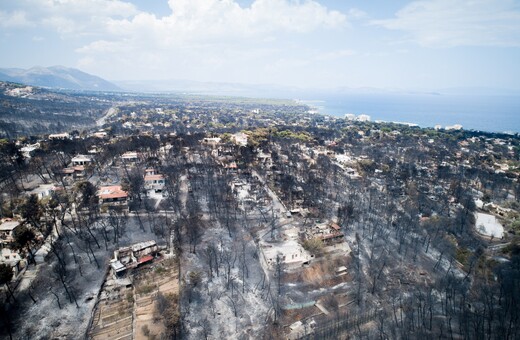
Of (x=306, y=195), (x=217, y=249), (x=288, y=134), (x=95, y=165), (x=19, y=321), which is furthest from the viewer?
(x=288, y=134)

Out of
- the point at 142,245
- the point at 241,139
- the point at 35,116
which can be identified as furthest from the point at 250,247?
the point at 35,116

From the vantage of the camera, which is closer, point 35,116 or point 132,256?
point 132,256

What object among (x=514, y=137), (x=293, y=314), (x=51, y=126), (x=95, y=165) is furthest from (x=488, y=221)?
(x=51, y=126)

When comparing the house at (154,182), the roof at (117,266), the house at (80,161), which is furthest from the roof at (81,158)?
the roof at (117,266)

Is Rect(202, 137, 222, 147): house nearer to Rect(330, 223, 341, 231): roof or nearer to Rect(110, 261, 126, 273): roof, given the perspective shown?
Rect(330, 223, 341, 231): roof

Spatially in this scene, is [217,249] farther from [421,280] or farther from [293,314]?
[421,280]

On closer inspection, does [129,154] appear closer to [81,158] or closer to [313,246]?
[81,158]

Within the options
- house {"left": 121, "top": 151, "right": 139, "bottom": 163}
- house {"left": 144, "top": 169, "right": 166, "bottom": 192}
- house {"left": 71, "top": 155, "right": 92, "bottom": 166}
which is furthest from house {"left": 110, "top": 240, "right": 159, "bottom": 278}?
house {"left": 121, "top": 151, "right": 139, "bottom": 163}
